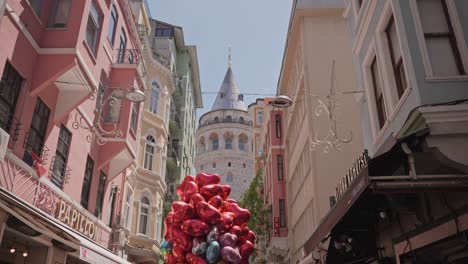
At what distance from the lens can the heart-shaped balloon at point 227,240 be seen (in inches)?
232

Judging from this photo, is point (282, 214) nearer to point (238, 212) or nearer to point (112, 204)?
point (112, 204)

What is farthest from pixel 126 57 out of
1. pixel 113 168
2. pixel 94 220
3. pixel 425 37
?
pixel 425 37

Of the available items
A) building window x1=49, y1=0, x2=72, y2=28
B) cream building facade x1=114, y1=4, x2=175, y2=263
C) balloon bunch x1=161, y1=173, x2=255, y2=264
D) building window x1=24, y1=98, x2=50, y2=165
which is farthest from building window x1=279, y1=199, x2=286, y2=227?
balloon bunch x1=161, y1=173, x2=255, y2=264

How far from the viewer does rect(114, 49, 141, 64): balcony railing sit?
1778cm

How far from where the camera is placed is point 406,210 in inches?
324

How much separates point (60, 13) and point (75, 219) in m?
6.05

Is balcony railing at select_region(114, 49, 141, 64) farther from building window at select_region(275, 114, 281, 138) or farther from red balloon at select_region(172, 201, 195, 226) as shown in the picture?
building window at select_region(275, 114, 281, 138)

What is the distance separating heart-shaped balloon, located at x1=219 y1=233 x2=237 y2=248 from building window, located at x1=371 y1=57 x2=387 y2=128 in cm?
616

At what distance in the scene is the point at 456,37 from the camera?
27.4ft

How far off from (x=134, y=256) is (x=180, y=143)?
16381 mm

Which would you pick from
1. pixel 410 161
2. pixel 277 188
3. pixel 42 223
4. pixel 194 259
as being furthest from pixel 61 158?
pixel 277 188

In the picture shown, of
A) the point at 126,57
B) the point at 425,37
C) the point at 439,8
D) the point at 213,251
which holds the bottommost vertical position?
the point at 213,251

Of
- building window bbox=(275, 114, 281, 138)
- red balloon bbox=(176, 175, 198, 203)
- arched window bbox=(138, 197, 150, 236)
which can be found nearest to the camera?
red balloon bbox=(176, 175, 198, 203)

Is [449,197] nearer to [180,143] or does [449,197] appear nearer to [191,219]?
[191,219]
